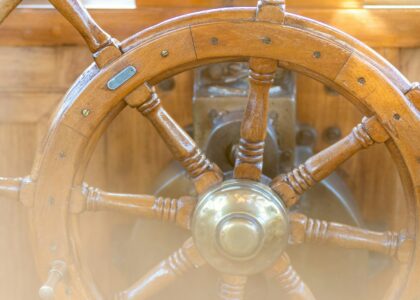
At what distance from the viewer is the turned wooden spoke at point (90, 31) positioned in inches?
44.2

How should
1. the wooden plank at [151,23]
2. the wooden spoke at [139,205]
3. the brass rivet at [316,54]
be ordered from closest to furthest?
the brass rivet at [316,54] → the wooden spoke at [139,205] → the wooden plank at [151,23]

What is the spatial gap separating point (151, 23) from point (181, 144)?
0.44 meters

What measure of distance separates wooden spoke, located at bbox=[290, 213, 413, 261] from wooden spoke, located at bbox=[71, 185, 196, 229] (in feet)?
0.62

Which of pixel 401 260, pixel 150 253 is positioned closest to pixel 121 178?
pixel 150 253

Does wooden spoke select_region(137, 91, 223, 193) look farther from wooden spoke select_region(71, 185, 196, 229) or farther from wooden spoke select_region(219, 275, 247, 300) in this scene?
wooden spoke select_region(219, 275, 247, 300)

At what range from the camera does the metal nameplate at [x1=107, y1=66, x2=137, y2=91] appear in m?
1.14

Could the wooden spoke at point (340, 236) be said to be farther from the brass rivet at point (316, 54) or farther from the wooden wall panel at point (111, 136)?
the wooden wall panel at point (111, 136)

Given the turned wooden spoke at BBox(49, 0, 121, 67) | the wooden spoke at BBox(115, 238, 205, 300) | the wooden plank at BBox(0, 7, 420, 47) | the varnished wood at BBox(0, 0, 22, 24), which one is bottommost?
the wooden spoke at BBox(115, 238, 205, 300)

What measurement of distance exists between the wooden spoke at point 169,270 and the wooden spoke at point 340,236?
179mm

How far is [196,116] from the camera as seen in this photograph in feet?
4.89

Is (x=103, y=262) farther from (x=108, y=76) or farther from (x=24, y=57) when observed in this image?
(x=108, y=76)

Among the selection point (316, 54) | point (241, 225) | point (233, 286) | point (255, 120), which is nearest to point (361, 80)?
point (316, 54)

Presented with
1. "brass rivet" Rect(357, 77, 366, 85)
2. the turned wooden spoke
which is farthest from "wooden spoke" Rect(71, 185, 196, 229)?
"brass rivet" Rect(357, 77, 366, 85)

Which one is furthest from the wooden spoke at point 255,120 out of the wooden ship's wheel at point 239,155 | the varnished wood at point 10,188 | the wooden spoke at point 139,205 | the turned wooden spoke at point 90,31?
the varnished wood at point 10,188
